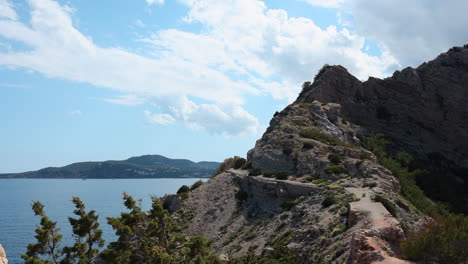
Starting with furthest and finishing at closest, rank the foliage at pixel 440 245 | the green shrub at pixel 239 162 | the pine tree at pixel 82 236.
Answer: the green shrub at pixel 239 162, the pine tree at pixel 82 236, the foliage at pixel 440 245

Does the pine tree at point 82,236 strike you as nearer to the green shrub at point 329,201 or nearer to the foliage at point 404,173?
the green shrub at point 329,201

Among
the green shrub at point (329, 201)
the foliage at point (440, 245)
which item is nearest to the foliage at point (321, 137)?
the green shrub at point (329, 201)

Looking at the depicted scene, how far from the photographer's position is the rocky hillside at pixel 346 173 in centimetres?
3512

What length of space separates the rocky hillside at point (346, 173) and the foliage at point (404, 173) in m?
0.27

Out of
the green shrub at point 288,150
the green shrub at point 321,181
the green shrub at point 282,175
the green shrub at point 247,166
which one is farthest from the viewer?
the green shrub at point 247,166

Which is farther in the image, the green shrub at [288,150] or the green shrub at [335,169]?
the green shrub at [288,150]

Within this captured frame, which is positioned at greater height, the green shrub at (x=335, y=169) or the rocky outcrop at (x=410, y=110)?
the rocky outcrop at (x=410, y=110)

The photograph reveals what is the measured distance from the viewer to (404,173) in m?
69.8

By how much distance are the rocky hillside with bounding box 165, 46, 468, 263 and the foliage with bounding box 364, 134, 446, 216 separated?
0.27m

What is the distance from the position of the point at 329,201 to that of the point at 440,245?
61.9 ft

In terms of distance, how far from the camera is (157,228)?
36.5 metres

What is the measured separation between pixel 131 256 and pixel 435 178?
60.5 metres

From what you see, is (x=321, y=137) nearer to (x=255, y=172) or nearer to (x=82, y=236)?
(x=255, y=172)

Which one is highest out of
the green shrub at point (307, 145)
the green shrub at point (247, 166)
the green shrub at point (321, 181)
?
the green shrub at point (307, 145)
